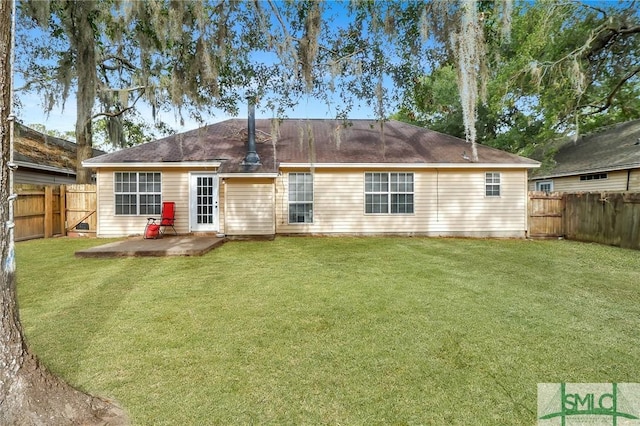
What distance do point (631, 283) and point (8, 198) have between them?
7.33m

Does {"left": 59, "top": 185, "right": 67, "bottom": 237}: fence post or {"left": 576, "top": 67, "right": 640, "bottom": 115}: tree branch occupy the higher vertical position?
{"left": 576, "top": 67, "right": 640, "bottom": 115}: tree branch

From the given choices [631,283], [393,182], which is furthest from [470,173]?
[631,283]

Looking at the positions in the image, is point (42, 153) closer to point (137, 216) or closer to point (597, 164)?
point (137, 216)

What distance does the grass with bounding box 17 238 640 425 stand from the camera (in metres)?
2.00

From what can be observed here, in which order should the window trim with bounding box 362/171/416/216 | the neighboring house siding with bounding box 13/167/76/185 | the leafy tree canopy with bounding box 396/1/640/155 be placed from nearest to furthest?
the window trim with bounding box 362/171/416/216 < the leafy tree canopy with bounding box 396/1/640/155 < the neighboring house siding with bounding box 13/167/76/185

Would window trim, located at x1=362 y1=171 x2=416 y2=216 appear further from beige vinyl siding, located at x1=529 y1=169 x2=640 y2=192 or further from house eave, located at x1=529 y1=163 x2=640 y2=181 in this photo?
beige vinyl siding, located at x1=529 y1=169 x2=640 y2=192

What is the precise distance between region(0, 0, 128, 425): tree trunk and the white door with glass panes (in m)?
8.36

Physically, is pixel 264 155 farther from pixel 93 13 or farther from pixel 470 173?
pixel 470 173

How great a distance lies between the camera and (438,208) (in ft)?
34.3

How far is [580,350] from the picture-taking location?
267 cm

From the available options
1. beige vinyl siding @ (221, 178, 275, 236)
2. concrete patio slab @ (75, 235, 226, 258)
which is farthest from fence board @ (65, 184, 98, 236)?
beige vinyl siding @ (221, 178, 275, 236)

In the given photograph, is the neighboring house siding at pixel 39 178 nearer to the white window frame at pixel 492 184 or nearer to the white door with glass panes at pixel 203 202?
the white door with glass panes at pixel 203 202

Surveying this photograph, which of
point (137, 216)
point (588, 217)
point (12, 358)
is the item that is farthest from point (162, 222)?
point (588, 217)

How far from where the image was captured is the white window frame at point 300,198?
10203 mm
